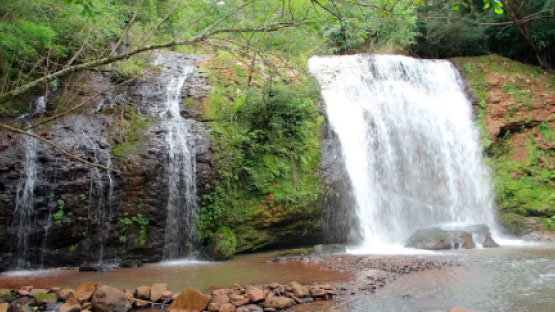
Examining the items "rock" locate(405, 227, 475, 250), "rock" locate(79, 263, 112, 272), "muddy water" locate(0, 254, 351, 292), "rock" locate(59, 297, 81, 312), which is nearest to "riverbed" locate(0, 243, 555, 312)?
"muddy water" locate(0, 254, 351, 292)

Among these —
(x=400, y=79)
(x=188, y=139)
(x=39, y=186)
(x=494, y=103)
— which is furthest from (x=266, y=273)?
(x=494, y=103)

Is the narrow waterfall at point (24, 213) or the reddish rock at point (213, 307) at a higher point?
the narrow waterfall at point (24, 213)

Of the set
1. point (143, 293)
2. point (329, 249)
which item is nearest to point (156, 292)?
point (143, 293)

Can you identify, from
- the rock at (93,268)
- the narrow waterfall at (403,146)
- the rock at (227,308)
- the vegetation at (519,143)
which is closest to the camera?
the rock at (227,308)

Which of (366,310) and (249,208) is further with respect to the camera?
(249,208)

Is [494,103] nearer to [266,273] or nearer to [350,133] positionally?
[350,133]

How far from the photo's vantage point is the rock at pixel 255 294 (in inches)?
190

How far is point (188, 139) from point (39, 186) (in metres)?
3.01

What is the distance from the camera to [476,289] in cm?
516

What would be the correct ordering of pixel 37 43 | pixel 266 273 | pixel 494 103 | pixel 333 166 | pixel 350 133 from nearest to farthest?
1. pixel 266 273
2. pixel 37 43
3. pixel 333 166
4. pixel 350 133
5. pixel 494 103

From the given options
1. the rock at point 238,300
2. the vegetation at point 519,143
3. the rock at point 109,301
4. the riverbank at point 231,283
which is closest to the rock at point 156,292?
the riverbank at point 231,283

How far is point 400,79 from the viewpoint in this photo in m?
13.9

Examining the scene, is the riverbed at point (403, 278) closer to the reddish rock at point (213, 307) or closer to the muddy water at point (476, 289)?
the muddy water at point (476, 289)

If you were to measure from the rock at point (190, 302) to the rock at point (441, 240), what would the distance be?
19.4 ft
